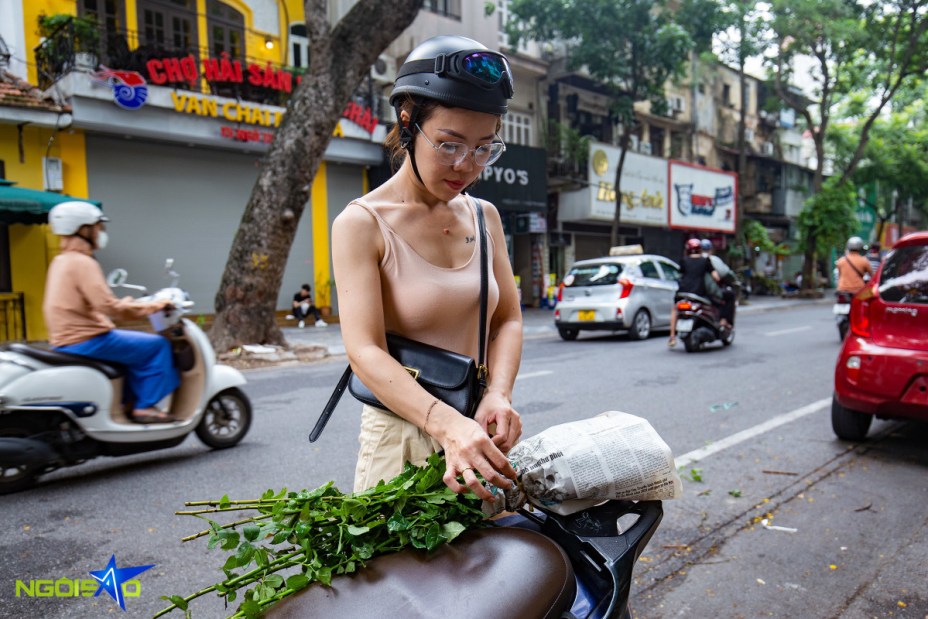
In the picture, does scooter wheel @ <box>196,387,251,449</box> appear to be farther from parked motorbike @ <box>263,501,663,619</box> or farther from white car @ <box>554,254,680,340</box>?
white car @ <box>554,254,680,340</box>

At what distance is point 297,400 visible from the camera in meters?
7.24

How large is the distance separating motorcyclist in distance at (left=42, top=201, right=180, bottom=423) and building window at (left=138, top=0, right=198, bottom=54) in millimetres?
11120

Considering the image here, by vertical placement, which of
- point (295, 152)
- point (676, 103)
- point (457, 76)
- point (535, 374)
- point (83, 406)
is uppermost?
point (676, 103)

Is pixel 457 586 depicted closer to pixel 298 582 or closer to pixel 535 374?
pixel 298 582

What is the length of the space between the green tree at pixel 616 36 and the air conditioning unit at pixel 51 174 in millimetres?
13886

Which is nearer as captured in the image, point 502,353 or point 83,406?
point 502,353

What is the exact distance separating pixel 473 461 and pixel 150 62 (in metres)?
14.3

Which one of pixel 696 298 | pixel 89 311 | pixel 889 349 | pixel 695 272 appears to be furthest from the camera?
pixel 695 272

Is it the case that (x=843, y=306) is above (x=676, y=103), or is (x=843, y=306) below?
below

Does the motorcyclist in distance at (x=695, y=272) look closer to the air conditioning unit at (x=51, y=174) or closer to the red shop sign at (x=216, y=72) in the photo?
the red shop sign at (x=216, y=72)

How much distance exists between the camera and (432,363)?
4.84 ft

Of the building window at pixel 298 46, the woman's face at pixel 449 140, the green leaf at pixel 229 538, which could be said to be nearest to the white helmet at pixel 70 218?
the woman's face at pixel 449 140

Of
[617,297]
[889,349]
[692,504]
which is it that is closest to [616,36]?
[617,297]

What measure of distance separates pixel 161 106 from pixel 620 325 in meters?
9.77
